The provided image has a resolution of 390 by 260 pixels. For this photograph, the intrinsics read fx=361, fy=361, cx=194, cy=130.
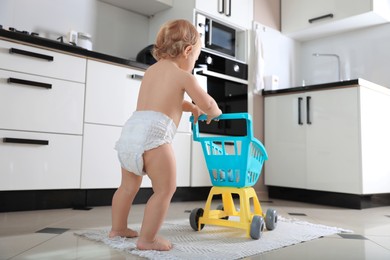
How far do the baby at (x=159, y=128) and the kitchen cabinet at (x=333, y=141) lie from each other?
168cm

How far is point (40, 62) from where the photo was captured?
2.03 meters

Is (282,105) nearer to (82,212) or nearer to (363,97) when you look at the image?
(363,97)

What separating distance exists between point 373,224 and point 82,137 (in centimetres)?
171

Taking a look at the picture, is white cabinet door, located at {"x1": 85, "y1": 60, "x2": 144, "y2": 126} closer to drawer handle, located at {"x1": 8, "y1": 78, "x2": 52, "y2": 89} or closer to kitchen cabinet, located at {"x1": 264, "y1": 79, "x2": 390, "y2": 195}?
drawer handle, located at {"x1": 8, "y1": 78, "x2": 52, "y2": 89}

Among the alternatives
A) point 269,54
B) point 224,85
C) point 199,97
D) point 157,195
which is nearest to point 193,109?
point 199,97

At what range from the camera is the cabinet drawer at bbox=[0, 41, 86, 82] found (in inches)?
75.8

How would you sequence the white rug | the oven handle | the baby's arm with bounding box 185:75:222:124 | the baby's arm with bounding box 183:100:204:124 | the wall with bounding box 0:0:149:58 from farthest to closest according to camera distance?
the oven handle → the wall with bounding box 0:0:149:58 → the baby's arm with bounding box 183:100:204:124 → the baby's arm with bounding box 185:75:222:124 → the white rug

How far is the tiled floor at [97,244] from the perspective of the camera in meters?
1.16

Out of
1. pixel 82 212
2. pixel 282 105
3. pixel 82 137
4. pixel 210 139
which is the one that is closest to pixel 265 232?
pixel 210 139

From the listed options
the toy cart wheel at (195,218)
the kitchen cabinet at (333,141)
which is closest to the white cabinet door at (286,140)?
the kitchen cabinet at (333,141)

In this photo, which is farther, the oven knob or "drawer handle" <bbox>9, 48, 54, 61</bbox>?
the oven knob

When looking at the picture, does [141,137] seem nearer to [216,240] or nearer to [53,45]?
[216,240]

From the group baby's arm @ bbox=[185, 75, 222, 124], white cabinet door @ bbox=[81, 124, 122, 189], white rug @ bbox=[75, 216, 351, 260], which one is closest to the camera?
white rug @ bbox=[75, 216, 351, 260]

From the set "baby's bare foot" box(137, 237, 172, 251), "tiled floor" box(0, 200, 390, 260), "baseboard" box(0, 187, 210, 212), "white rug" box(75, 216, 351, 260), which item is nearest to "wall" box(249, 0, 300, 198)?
"tiled floor" box(0, 200, 390, 260)
